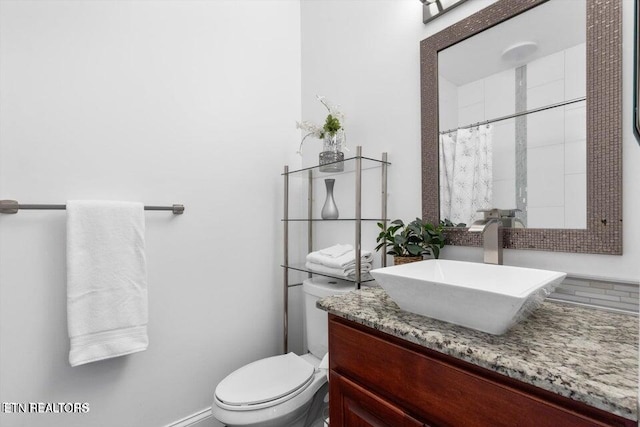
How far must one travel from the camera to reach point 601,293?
2.81ft

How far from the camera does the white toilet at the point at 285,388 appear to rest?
1123 mm

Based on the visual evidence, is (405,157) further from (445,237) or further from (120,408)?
(120,408)

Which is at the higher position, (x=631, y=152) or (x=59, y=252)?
(x=631, y=152)

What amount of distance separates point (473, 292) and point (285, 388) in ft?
3.07

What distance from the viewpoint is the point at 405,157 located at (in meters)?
1.35

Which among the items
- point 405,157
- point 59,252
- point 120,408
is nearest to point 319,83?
point 405,157

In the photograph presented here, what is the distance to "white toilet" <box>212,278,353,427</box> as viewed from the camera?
3.68 ft

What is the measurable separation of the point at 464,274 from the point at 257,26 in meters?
Result: 1.75

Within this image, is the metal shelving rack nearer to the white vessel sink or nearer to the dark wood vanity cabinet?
the white vessel sink

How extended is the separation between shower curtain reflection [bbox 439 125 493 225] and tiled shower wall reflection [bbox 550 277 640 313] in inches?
13.3

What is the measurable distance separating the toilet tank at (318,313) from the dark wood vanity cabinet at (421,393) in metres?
0.54

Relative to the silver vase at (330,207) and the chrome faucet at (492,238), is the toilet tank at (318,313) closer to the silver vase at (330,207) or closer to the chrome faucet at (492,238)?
the silver vase at (330,207)

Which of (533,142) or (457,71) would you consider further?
(457,71)

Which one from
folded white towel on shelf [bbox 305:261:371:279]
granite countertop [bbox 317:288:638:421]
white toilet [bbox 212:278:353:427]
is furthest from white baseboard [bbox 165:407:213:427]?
granite countertop [bbox 317:288:638:421]
